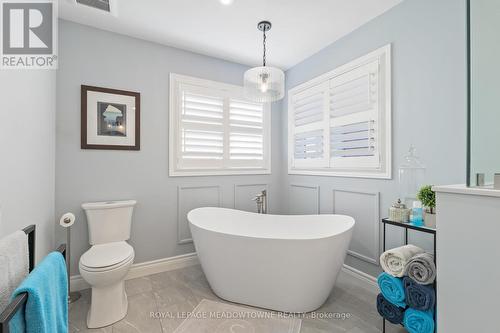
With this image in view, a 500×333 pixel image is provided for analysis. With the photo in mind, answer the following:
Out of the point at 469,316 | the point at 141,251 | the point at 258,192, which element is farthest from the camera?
the point at 258,192

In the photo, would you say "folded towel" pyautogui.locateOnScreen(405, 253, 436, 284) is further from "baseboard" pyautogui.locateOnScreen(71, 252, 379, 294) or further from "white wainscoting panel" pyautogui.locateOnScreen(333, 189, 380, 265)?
"baseboard" pyautogui.locateOnScreen(71, 252, 379, 294)

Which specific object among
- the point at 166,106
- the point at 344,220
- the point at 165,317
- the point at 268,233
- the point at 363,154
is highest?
the point at 166,106

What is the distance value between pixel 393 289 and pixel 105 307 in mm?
2146

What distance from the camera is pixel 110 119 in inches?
95.3

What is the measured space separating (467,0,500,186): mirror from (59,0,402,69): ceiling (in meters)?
1.19

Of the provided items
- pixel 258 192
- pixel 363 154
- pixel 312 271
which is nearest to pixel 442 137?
pixel 363 154

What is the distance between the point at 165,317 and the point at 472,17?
2720 mm

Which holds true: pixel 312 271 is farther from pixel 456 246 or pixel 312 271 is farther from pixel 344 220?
pixel 456 246

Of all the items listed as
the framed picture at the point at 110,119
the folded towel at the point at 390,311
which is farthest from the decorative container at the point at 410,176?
the framed picture at the point at 110,119

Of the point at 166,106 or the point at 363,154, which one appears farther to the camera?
the point at 166,106

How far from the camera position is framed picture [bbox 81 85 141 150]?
2314mm

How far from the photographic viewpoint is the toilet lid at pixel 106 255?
1.76m

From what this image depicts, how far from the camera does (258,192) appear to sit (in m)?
3.30

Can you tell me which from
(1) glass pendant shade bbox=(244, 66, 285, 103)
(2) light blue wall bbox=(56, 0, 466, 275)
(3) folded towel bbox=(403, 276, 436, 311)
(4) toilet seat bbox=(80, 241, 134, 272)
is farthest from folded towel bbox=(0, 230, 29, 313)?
(3) folded towel bbox=(403, 276, 436, 311)
